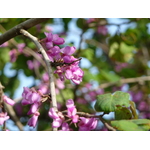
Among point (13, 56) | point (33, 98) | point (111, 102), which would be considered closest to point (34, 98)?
point (33, 98)

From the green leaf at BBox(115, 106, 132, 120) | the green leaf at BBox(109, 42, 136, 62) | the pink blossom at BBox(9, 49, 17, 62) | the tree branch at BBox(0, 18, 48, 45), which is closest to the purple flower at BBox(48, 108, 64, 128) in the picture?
the green leaf at BBox(115, 106, 132, 120)

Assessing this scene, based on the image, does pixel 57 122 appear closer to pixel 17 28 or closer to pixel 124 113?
pixel 124 113

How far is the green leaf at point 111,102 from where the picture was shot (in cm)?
103

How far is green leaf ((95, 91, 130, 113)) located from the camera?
103 centimetres

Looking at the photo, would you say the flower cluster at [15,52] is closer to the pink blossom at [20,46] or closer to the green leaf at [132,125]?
the pink blossom at [20,46]

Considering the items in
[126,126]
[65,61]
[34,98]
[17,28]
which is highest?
[17,28]

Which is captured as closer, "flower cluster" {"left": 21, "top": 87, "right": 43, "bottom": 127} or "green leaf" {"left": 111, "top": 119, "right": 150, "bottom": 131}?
"green leaf" {"left": 111, "top": 119, "right": 150, "bottom": 131}

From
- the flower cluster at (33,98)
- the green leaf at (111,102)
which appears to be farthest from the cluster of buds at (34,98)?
the green leaf at (111,102)

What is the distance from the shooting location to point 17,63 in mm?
2496

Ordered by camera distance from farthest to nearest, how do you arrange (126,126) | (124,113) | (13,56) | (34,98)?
(13,56)
(124,113)
(34,98)
(126,126)

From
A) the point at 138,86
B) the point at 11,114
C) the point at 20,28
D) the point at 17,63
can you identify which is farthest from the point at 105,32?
the point at 20,28

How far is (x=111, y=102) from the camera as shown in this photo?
3.46 ft

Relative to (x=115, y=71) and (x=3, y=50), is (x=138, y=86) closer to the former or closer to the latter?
(x=115, y=71)

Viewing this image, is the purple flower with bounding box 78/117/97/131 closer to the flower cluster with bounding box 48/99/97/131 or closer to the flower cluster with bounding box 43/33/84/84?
the flower cluster with bounding box 48/99/97/131
